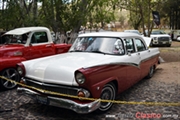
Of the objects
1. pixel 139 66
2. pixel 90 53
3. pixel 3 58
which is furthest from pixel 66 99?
pixel 3 58

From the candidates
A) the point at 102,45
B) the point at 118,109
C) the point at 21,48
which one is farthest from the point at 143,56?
the point at 21,48

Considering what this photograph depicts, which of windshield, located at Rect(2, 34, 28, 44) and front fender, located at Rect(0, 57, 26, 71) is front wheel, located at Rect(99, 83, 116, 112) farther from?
windshield, located at Rect(2, 34, 28, 44)

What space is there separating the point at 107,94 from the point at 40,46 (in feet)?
11.9

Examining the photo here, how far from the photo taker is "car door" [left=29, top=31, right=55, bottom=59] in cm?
668

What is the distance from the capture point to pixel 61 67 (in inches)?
154

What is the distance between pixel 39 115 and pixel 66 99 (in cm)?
90

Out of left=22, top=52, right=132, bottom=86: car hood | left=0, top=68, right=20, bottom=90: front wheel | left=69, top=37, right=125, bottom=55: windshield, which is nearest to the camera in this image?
left=22, top=52, right=132, bottom=86: car hood

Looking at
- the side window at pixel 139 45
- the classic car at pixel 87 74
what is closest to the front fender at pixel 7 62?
the classic car at pixel 87 74

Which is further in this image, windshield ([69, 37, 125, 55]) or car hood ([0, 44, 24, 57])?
car hood ([0, 44, 24, 57])

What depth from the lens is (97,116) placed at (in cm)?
408

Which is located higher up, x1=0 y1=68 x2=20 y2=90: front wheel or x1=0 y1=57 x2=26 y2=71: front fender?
x1=0 y1=57 x2=26 y2=71: front fender

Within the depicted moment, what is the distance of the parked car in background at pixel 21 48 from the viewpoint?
593 centimetres

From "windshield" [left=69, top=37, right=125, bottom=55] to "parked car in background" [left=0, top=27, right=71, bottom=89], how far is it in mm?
2007

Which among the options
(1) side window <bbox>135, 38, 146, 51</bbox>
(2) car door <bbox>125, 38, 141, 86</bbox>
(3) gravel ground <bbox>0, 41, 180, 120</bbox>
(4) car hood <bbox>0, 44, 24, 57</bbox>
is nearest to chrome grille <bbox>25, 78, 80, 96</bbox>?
(3) gravel ground <bbox>0, 41, 180, 120</bbox>
